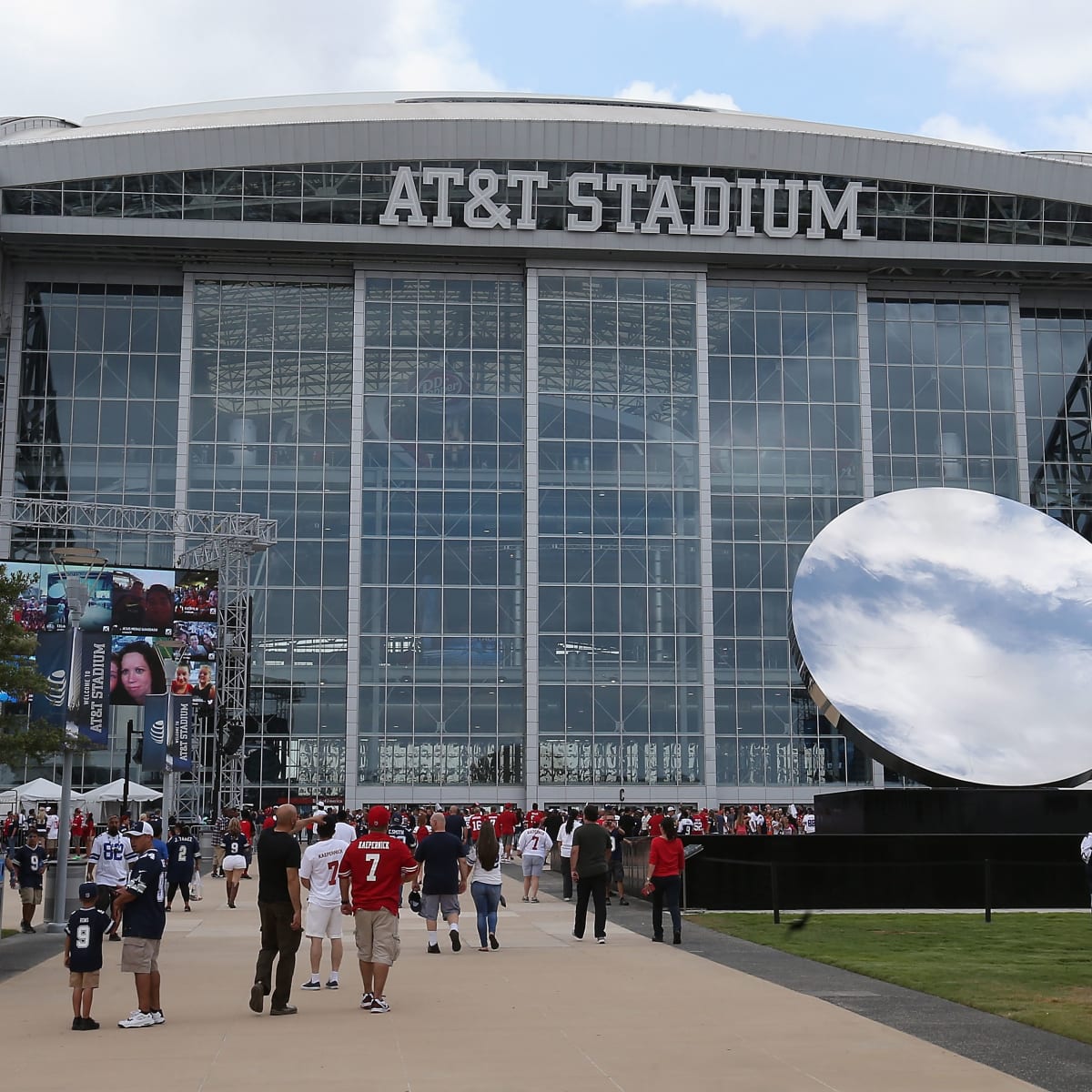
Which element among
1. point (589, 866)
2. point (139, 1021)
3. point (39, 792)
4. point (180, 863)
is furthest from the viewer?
point (39, 792)

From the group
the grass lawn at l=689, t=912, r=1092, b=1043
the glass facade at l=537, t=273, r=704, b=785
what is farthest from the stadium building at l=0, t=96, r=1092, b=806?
the grass lawn at l=689, t=912, r=1092, b=1043

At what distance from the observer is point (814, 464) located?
57938 millimetres

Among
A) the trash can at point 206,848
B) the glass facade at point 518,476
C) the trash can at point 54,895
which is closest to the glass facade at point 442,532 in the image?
the glass facade at point 518,476

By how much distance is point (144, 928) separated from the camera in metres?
11.8

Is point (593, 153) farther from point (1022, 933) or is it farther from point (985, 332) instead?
point (1022, 933)

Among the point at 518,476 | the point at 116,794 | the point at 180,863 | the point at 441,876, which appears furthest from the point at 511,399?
the point at 441,876

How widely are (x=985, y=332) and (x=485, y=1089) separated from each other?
55.4 metres

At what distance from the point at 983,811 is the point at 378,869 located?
13624 millimetres

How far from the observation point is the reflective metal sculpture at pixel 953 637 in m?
24.4

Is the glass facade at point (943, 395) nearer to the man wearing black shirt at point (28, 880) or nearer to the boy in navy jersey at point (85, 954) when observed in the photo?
the man wearing black shirt at point (28, 880)

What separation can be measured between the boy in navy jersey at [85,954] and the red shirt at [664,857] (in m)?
8.56

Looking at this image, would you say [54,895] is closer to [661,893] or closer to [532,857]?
[532,857]

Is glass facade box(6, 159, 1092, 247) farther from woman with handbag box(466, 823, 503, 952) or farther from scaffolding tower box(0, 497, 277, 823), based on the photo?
woman with handbag box(466, 823, 503, 952)

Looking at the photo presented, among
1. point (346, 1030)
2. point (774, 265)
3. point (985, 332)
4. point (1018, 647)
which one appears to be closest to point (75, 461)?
point (774, 265)
